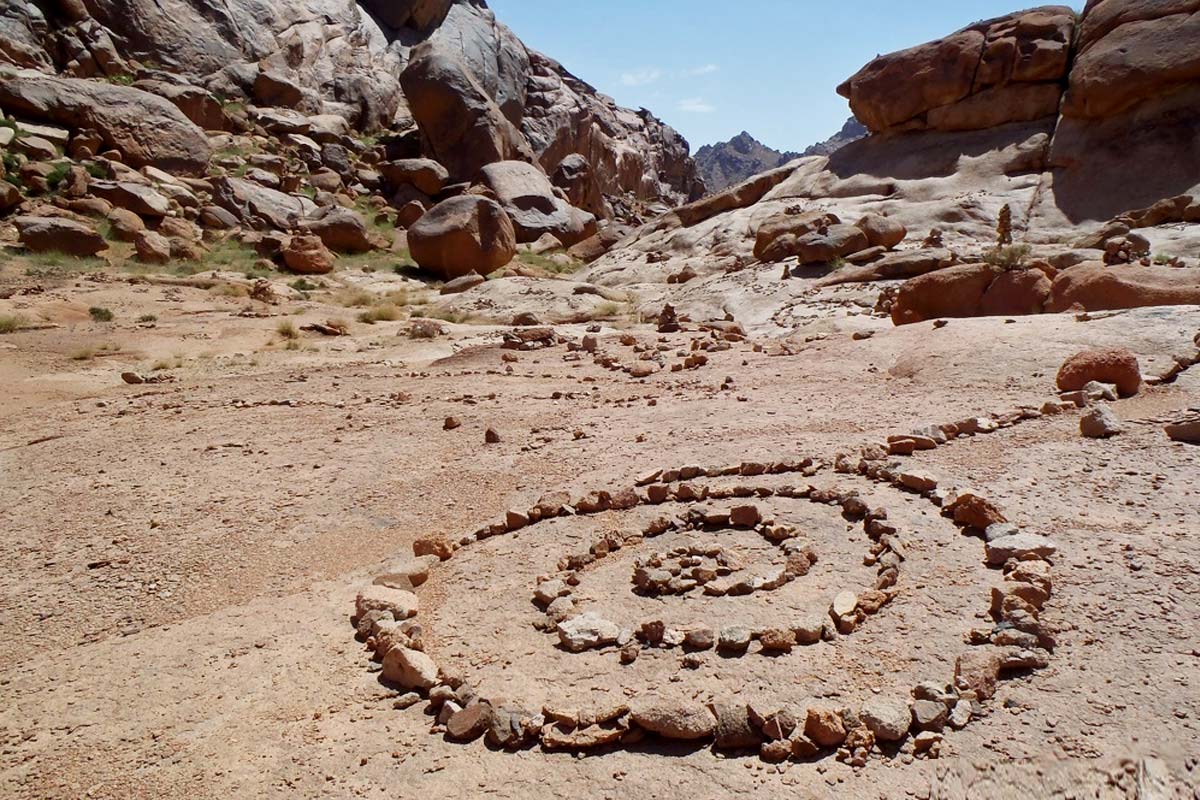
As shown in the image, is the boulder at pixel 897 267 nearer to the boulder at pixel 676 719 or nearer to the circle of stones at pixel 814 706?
the circle of stones at pixel 814 706

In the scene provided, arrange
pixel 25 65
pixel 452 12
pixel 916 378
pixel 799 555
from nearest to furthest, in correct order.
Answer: pixel 799 555, pixel 916 378, pixel 25 65, pixel 452 12

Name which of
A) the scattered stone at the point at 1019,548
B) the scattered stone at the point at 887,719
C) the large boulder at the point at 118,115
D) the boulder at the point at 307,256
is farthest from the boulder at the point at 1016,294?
the large boulder at the point at 118,115

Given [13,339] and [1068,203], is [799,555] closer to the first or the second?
[13,339]

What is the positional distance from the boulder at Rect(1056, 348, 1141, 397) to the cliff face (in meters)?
26.0

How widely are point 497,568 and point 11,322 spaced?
31.9ft

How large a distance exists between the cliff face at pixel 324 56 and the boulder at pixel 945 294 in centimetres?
2318

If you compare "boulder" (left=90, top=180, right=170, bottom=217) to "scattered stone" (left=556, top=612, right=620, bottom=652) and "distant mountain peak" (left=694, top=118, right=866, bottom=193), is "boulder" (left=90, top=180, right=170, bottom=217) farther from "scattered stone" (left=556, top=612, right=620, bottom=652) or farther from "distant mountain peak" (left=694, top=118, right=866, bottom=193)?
"distant mountain peak" (left=694, top=118, right=866, bottom=193)

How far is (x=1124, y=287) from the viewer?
8.17m

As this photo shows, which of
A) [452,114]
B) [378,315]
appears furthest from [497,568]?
[452,114]

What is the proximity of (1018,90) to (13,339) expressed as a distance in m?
18.9

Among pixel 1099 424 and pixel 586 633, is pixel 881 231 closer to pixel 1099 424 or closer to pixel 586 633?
pixel 1099 424

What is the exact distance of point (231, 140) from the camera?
2536 centimetres

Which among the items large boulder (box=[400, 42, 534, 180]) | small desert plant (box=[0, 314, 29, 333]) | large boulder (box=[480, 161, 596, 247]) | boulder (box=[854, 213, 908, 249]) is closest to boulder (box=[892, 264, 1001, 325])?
boulder (box=[854, 213, 908, 249])

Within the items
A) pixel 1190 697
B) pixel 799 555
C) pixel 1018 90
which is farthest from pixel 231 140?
pixel 1190 697
